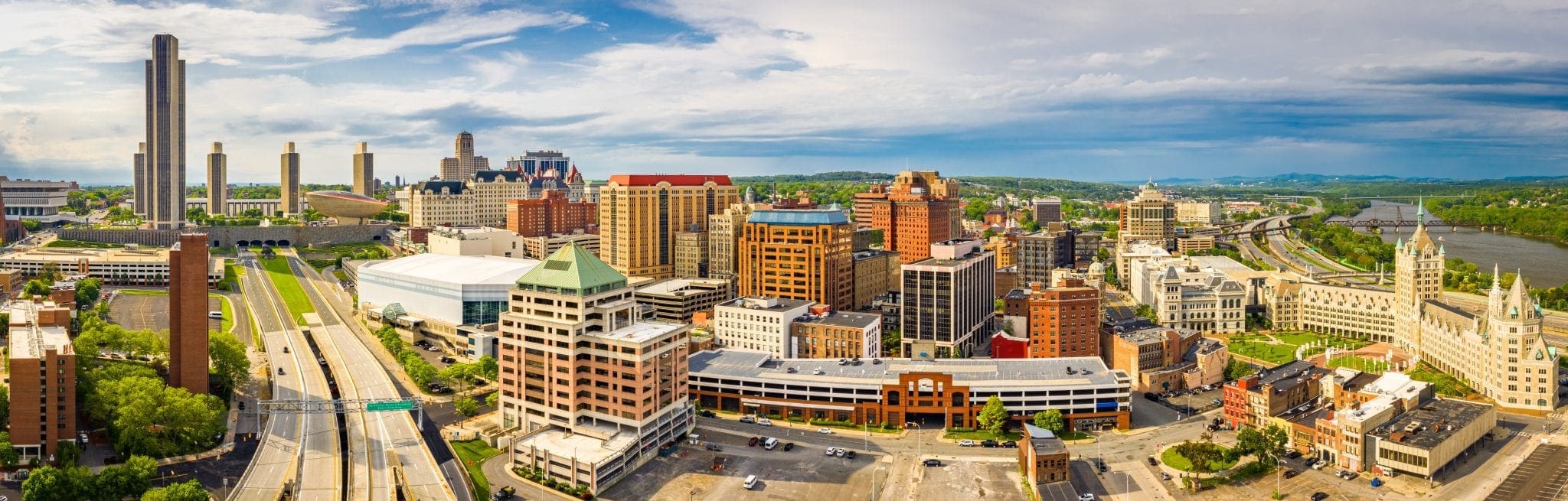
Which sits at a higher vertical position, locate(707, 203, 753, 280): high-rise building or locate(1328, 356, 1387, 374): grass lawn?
locate(707, 203, 753, 280): high-rise building

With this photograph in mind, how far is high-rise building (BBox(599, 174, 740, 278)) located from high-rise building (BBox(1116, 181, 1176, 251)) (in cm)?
6911

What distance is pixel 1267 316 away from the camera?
104 m

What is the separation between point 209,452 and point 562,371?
19.9 meters

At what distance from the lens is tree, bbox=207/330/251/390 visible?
238ft

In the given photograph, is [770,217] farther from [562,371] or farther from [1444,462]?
[1444,462]

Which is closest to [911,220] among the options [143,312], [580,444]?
[580,444]

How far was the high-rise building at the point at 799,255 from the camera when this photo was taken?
95812 mm

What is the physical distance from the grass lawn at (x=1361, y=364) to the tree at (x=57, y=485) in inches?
3210

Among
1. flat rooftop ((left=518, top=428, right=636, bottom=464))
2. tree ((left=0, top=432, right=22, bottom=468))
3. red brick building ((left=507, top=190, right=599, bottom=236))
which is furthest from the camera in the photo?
red brick building ((left=507, top=190, right=599, bottom=236))

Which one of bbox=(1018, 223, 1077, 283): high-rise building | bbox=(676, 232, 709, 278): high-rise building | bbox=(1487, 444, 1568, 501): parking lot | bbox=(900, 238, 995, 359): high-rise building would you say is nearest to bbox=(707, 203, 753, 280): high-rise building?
bbox=(676, 232, 709, 278): high-rise building

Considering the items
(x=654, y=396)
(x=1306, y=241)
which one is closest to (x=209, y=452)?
(x=654, y=396)

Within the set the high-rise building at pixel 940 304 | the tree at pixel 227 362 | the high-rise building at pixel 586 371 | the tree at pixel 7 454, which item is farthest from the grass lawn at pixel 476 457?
the high-rise building at pixel 940 304

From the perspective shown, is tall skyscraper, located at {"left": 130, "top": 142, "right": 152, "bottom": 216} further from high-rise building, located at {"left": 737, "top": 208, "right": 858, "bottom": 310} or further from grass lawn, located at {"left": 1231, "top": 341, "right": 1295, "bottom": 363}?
grass lawn, located at {"left": 1231, "top": 341, "right": 1295, "bottom": 363}

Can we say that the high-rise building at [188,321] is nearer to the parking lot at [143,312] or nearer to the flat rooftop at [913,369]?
the parking lot at [143,312]
